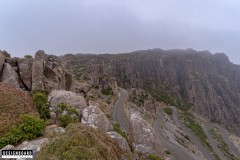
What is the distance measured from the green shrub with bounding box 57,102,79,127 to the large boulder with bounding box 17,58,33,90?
39.3 feet

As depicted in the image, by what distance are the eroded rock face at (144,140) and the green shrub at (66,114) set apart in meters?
4.57

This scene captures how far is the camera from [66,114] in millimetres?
20219

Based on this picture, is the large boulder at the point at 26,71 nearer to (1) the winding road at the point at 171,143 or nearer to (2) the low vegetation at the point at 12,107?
(2) the low vegetation at the point at 12,107

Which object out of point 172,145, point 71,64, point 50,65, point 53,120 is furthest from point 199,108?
point 53,120

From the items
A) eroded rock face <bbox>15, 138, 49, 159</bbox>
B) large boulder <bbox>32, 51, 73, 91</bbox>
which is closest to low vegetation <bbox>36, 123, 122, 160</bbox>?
eroded rock face <bbox>15, 138, 49, 159</bbox>

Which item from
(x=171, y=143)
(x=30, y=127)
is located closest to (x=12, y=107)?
(x=30, y=127)

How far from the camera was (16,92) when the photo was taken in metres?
22.6

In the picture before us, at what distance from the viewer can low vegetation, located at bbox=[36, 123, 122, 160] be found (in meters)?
12.7

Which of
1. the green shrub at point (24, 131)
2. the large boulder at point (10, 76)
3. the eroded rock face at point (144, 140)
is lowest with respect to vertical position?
the eroded rock face at point (144, 140)

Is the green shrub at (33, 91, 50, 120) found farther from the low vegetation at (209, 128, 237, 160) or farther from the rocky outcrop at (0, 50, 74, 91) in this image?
the low vegetation at (209, 128, 237, 160)

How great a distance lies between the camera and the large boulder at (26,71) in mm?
31594

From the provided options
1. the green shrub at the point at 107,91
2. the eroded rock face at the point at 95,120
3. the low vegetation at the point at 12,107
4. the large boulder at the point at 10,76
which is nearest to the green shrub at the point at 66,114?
the eroded rock face at the point at 95,120

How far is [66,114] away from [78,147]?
7455 millimetres

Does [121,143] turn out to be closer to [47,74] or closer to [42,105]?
[42,105]
